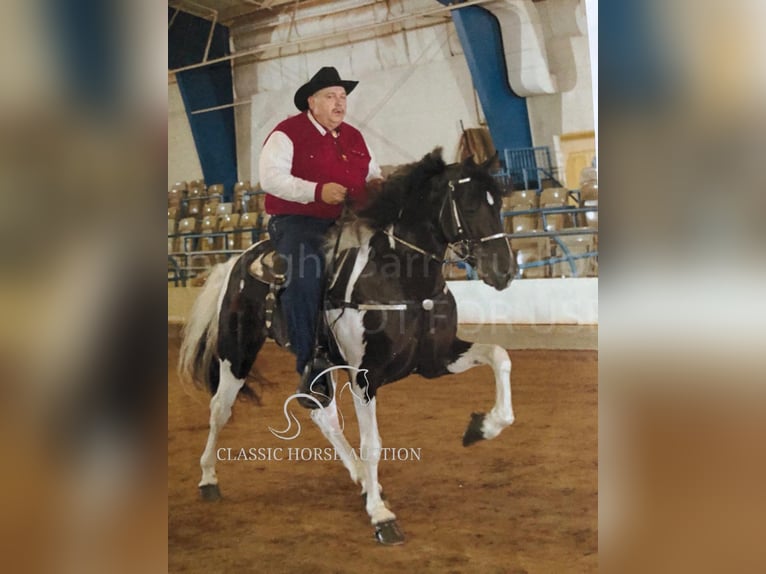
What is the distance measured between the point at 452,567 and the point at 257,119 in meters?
1.32

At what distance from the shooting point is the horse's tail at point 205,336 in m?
1.55

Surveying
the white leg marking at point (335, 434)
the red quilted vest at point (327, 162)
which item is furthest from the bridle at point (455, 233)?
the white leg marking at point (335, 434)

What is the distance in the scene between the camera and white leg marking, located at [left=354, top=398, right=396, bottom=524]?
149 cm

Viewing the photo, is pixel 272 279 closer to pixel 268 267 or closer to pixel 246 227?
pixel 268 267

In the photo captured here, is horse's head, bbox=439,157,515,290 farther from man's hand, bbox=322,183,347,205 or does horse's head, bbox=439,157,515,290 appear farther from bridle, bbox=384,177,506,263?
man's hand, bbox=322,183,347,205

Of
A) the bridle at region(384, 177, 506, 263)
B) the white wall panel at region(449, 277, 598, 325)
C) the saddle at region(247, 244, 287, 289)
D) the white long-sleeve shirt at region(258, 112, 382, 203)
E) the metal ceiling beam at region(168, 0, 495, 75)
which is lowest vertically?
the white wall panel at region(449, 277, 598, 325)

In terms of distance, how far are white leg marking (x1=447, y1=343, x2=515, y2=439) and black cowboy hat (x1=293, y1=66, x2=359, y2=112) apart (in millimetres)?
788

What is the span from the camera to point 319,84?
151 cm

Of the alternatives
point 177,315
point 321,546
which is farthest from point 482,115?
point 321,546

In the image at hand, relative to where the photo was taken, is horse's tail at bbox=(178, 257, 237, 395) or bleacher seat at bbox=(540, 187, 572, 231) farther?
horse's tail at bbox=(178, 257, 237, 395)

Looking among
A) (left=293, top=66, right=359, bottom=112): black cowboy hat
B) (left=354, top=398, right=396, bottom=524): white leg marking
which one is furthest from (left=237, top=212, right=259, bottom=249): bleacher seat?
(left=354, top=398, right=396, bottom=524): white leg marking

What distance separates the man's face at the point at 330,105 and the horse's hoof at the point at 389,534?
1.09 m

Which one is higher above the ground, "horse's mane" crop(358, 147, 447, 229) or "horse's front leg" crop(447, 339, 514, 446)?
"horse's mane" crop(358, 147, 447, 229)
